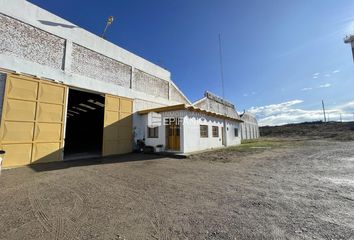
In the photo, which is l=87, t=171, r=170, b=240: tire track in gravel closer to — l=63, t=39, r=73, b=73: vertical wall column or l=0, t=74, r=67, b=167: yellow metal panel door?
l=0, t=74, r=67, b=167: yellow metal panel door

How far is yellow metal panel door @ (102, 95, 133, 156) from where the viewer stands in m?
12.4

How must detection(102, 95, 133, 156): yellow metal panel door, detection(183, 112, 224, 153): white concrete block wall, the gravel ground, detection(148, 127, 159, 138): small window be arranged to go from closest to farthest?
the gravel ground → detection(102, 95, 133, 156): yellow metal panel door → detection(183, 112, 224, 153): white concrete block wall → detection(148, 127, 159, 138): small window

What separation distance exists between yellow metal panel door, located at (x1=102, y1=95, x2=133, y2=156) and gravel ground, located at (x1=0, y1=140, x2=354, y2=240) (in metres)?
6.52

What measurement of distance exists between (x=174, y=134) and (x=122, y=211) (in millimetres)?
9763

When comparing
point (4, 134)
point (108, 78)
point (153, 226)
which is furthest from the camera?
point (108, 78)

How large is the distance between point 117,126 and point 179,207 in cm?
1047

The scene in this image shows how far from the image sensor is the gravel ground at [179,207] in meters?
2.74

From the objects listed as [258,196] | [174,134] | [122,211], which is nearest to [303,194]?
[258,196]

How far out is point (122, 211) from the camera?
11.5 ft

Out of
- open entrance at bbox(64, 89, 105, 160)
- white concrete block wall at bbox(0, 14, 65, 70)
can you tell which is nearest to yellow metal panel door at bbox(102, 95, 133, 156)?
open entrance at bbox(64, 89, 105, 160)

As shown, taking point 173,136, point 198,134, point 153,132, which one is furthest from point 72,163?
point 198,134

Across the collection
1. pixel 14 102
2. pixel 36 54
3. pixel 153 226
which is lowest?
pixel 153 226

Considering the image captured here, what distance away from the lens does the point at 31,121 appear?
8719 millimetres

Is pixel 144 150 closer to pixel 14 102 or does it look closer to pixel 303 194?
pixel 14 102
